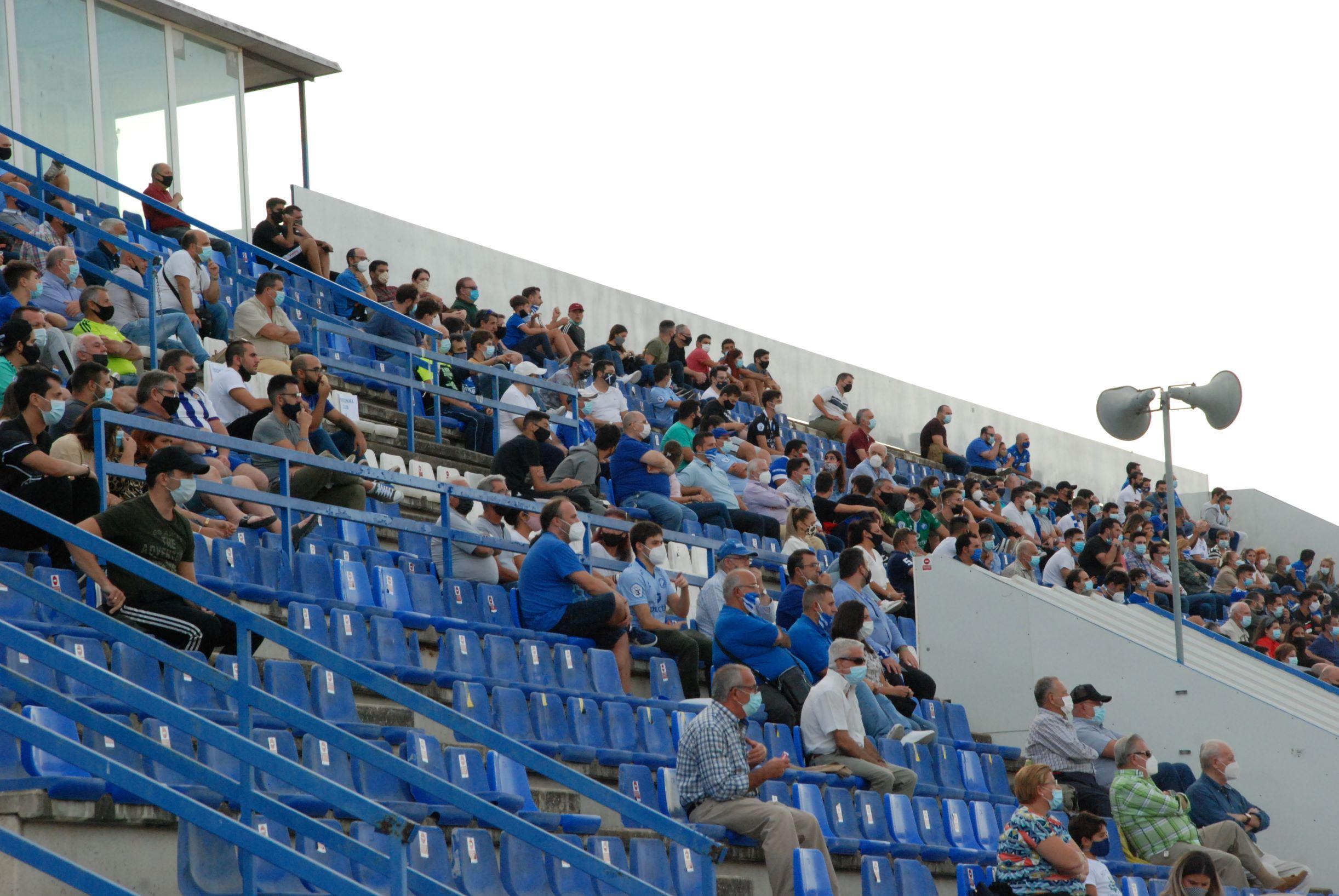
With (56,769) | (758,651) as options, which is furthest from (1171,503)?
(56,769)

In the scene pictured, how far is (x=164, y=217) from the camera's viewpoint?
12.8 meters

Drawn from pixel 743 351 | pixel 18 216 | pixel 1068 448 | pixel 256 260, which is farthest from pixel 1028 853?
pixel 1068 448

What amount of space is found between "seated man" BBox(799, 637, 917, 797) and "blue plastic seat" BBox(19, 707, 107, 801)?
3.98 metres

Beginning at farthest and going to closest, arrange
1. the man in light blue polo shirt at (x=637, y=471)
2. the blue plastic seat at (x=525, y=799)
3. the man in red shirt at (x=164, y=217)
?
the man in red shirt at (x=164, y=217)
the man in light blue polo shirt at (x=637, y=471)
the blue plastic seat at (x=525, y=799)

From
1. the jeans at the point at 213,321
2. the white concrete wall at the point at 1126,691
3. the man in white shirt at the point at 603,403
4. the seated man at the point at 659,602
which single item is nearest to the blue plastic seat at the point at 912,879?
the seated man at the point at 659,602

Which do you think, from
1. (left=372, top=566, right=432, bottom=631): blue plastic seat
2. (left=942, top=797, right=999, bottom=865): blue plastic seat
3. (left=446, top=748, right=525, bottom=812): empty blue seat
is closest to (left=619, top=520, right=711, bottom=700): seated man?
(left=372, top=566, right=432, bottom=631): blue plastic seat

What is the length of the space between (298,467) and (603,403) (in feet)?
16.3

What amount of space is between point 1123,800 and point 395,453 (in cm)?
493

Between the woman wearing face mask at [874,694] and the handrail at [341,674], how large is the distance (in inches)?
114

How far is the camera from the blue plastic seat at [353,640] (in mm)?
6914

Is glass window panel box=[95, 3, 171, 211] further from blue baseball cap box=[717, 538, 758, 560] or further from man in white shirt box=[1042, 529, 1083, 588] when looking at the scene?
man in white shirt box=[1042, 529, 1083, 588]

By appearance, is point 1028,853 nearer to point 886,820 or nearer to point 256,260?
point 886,820

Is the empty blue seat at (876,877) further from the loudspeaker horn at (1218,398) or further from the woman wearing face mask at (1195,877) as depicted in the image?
the loudspeaker horn at (1218,398)

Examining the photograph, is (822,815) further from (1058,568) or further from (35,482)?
(1058,568)
